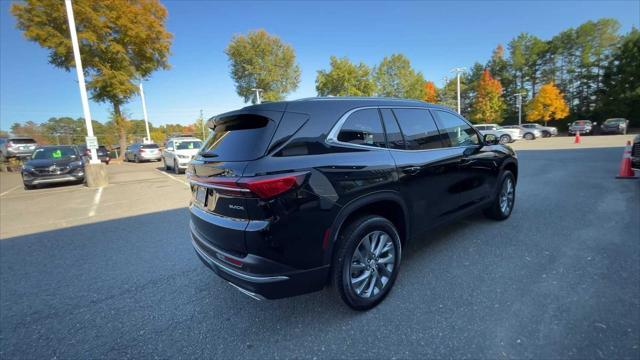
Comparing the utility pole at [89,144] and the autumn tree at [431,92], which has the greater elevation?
the autumn tree at [431,92]

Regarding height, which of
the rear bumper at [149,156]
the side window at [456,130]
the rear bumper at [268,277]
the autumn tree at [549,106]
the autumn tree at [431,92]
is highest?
the autumn tree at [431,92]

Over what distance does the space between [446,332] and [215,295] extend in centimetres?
213

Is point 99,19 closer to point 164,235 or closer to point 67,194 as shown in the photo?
point 67,194

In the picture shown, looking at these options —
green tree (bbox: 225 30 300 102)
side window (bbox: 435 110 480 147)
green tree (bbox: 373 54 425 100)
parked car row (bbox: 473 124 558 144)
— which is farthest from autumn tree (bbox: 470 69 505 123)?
side window (bbox: 435 110 480 147)

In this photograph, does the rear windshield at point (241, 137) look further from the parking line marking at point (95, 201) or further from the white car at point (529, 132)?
the white car at point (529, 132)

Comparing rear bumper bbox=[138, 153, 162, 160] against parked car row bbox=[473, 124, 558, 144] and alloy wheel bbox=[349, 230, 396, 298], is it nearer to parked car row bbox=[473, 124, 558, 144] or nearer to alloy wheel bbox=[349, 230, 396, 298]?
alloy wheel bbox=[349, 230, 396, 298]

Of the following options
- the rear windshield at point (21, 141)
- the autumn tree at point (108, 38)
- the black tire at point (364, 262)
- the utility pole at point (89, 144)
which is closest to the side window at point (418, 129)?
the black tire at point (364, 262)

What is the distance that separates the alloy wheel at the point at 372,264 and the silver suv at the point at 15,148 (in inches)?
1067

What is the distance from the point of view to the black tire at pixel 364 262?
7.56 ft

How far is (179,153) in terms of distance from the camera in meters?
12.9

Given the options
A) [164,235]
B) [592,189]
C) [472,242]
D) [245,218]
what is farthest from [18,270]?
[592,189]

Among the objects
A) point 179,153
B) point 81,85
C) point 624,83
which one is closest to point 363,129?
point 81,85

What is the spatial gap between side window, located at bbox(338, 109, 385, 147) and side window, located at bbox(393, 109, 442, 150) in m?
0.36

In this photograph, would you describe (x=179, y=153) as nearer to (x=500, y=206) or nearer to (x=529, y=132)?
(x=500, y=206)
